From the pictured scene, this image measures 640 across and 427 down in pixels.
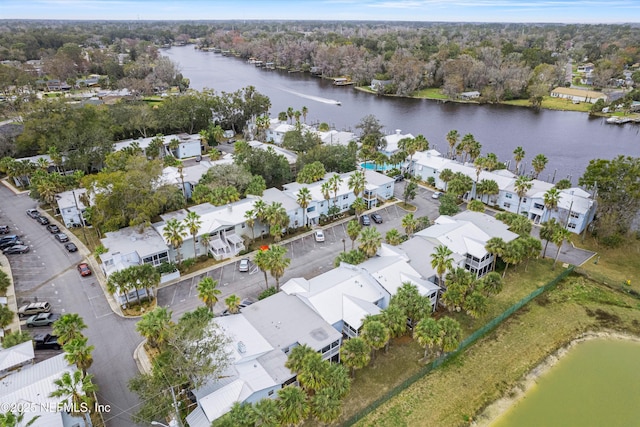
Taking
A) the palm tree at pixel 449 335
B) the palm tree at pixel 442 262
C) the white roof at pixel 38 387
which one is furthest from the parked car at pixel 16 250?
the palm tree at pixel 449 335

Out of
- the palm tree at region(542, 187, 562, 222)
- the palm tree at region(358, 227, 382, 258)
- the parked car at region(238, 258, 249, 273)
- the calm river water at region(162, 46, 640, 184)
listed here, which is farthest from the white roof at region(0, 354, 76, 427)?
the calm river water at region(162, 46, 640, 184)

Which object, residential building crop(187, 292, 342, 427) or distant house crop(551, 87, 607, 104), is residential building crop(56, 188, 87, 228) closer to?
residential building crop(187, 292, 342, 427)

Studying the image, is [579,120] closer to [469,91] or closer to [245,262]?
[469,91]

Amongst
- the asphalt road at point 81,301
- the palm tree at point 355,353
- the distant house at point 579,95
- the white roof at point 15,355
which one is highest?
the distant house at point 579,95

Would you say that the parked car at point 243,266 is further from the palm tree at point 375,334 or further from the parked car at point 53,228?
the parked car at point 53,228

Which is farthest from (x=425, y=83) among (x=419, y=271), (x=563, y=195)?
(x=419, y=271)

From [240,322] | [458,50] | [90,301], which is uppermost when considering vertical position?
[458,50]

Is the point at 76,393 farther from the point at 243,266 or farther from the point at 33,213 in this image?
the point at 33,213
